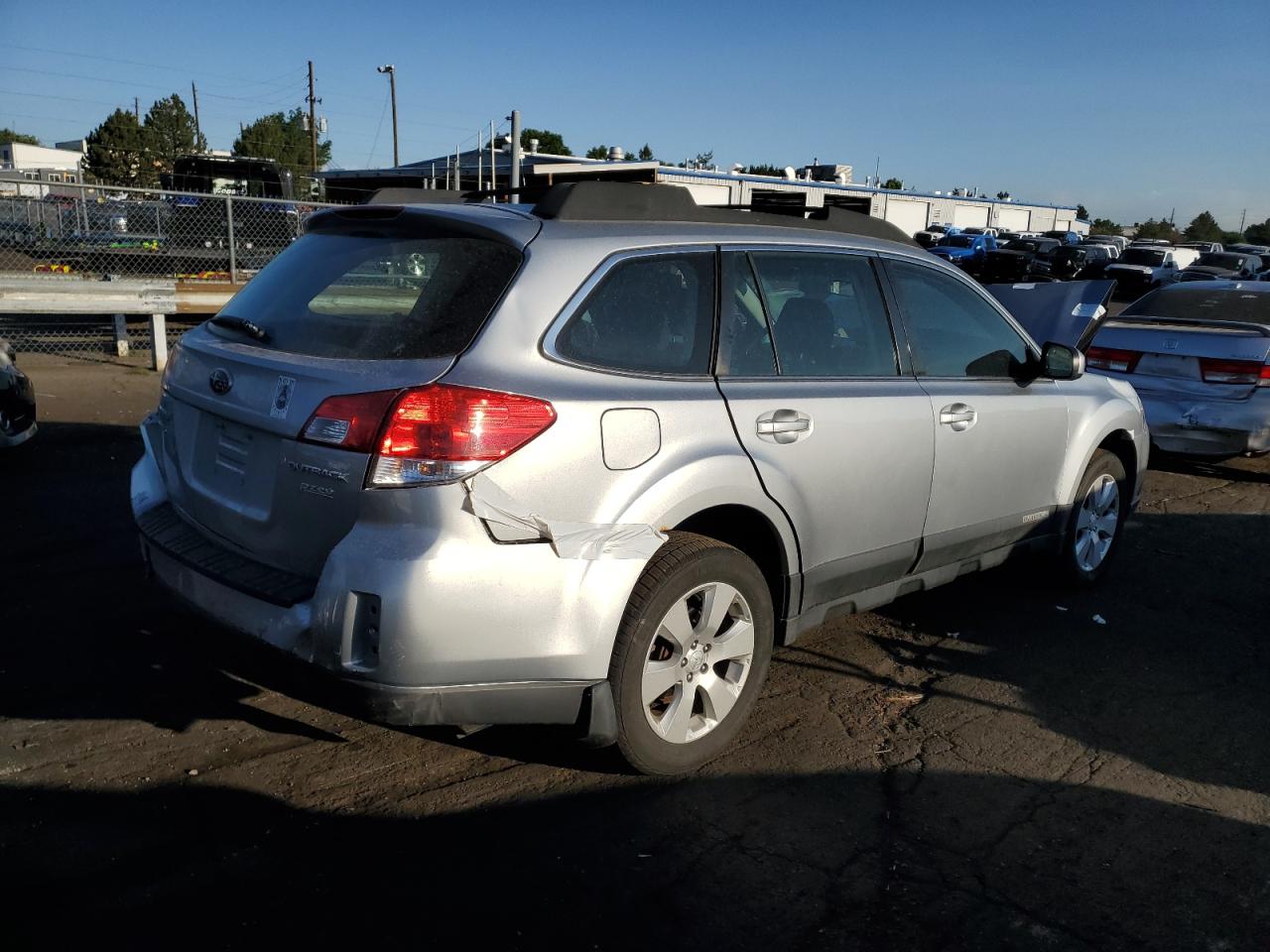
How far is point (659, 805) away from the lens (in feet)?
11.2

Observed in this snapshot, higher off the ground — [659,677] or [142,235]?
[142,235]

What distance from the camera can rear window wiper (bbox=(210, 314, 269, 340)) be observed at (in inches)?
137

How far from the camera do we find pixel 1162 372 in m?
8.60

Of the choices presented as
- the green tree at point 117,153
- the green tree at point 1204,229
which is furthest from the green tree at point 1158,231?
the green tree at point 117,153

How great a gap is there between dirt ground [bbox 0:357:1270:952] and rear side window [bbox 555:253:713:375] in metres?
1.30

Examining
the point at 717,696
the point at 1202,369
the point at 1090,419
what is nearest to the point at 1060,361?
the point at 1090,419

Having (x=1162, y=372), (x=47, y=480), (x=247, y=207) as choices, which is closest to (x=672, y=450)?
(x=47, y=480)

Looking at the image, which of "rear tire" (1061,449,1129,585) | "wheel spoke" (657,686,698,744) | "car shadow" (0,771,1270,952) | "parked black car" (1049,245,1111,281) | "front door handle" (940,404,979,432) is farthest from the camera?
"parked black car" (1049,245,1111,281)

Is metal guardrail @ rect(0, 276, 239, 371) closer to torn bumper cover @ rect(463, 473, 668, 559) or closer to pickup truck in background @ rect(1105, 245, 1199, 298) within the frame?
torn bumper cover @ rect(463, 473, 668, 559)

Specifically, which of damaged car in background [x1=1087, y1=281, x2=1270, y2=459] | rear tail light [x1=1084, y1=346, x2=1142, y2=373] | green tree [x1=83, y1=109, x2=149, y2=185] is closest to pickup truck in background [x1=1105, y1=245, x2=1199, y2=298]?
damaged car in background [x1=1087, y1=281, x2=1270, y2=459]

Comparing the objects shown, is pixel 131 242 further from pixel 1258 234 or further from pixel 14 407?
pixel 1258 234

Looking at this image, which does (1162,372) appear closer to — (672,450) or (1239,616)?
(1239,616)

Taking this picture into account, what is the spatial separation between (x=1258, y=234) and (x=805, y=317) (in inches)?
4632

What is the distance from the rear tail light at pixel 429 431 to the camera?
9.52 feet
